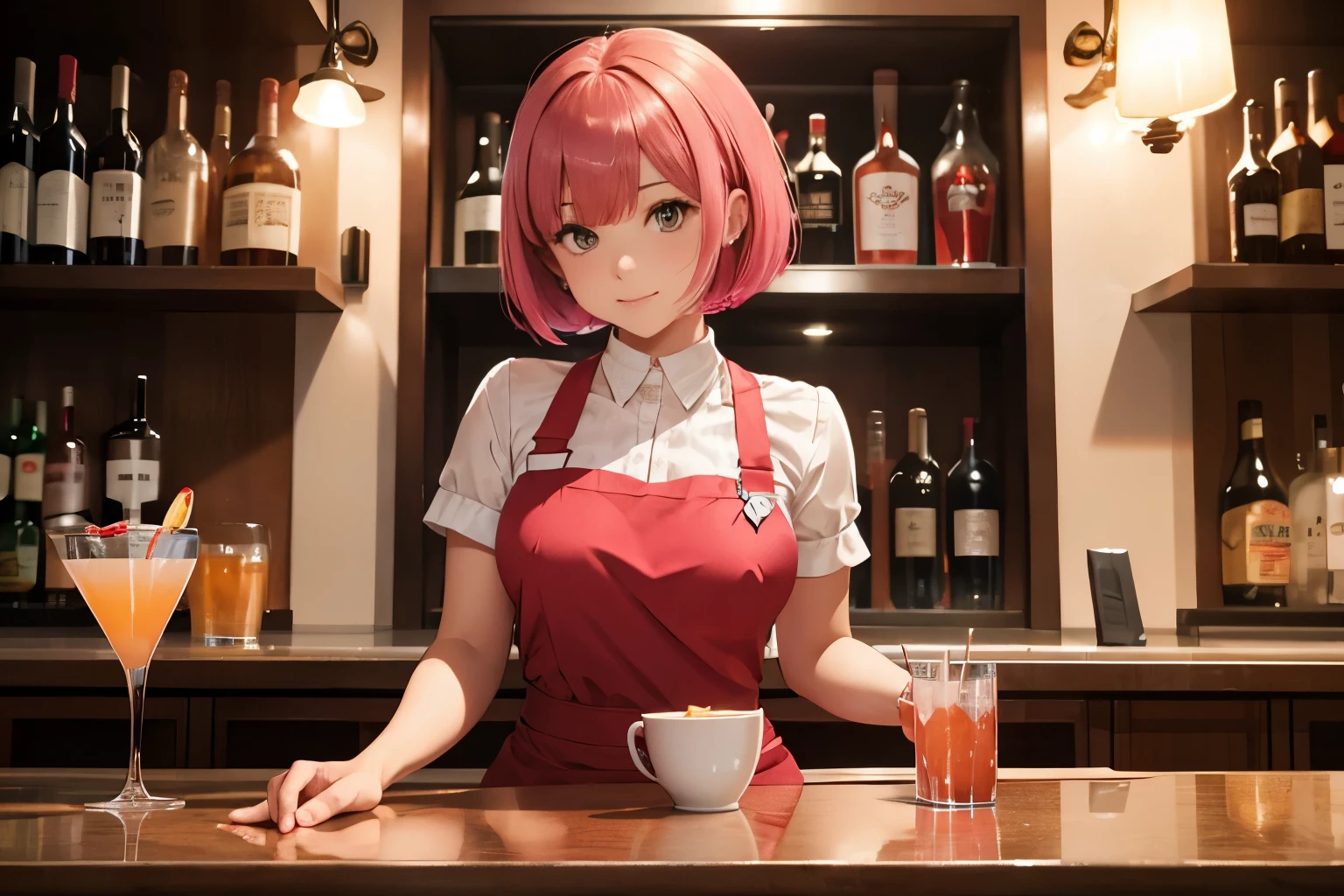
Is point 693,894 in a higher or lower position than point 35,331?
lower

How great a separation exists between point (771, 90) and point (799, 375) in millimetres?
561

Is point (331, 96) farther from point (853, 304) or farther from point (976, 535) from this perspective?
point (976, 535)

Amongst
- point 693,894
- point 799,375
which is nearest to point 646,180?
point 693,894

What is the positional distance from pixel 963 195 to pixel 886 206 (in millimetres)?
146

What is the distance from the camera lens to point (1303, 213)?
6.77 feet

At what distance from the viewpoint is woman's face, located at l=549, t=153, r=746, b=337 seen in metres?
1.10

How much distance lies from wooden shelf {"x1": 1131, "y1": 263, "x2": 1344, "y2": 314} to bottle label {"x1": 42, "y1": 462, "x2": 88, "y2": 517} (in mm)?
1902

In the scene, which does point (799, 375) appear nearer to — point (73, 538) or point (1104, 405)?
point (1104, 405)

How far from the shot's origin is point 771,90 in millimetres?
2363

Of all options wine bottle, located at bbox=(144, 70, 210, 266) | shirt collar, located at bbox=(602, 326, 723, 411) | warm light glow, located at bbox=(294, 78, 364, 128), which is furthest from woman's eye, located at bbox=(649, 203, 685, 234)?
wine bottle, located at bbox=(144, 70, 210, 266)

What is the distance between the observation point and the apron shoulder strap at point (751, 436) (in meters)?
1.12

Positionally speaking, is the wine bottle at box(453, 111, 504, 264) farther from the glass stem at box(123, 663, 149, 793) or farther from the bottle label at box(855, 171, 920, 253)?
the glass stem at box(123, 663, 149, 793)

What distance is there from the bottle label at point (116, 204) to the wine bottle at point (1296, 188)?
1971 millimetres

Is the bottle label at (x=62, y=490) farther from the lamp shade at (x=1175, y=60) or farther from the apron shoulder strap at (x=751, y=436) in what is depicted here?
the lamp shade at (x=1175, y=60)
